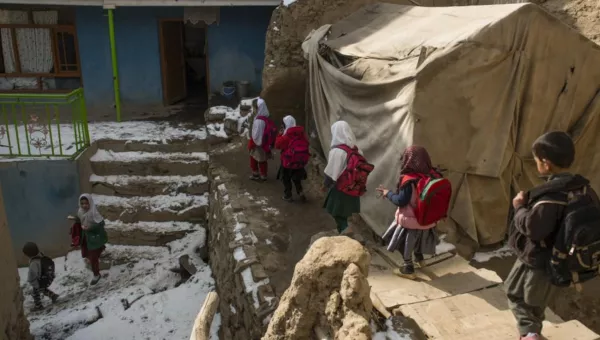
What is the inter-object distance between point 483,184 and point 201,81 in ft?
39.1

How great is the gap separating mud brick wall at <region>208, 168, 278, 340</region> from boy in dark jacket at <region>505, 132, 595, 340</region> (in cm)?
219

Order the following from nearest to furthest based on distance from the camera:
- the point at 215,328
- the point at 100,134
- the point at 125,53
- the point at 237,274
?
the point at 237,274
the point at 215,328
the point at 100,134
the point at 125,53

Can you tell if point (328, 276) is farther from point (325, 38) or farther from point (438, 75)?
point (325, 38)

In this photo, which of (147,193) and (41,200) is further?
(147,193)

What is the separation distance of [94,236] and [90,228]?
13cm

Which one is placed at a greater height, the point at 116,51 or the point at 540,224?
the point at 116,51

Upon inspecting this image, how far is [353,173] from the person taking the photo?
4.91m

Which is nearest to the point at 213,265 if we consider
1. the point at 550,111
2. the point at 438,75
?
the point at 438,75

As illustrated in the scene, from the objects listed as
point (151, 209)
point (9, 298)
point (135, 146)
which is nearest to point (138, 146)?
point (135, 146)

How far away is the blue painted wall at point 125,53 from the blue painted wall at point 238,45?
3.38 feet

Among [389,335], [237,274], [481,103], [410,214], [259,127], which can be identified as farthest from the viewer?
[259,127]

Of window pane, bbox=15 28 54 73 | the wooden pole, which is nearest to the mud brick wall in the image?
the wooden pole

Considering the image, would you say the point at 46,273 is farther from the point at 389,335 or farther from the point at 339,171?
the point at 389,335

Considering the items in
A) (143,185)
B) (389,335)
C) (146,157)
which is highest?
(389,335)
